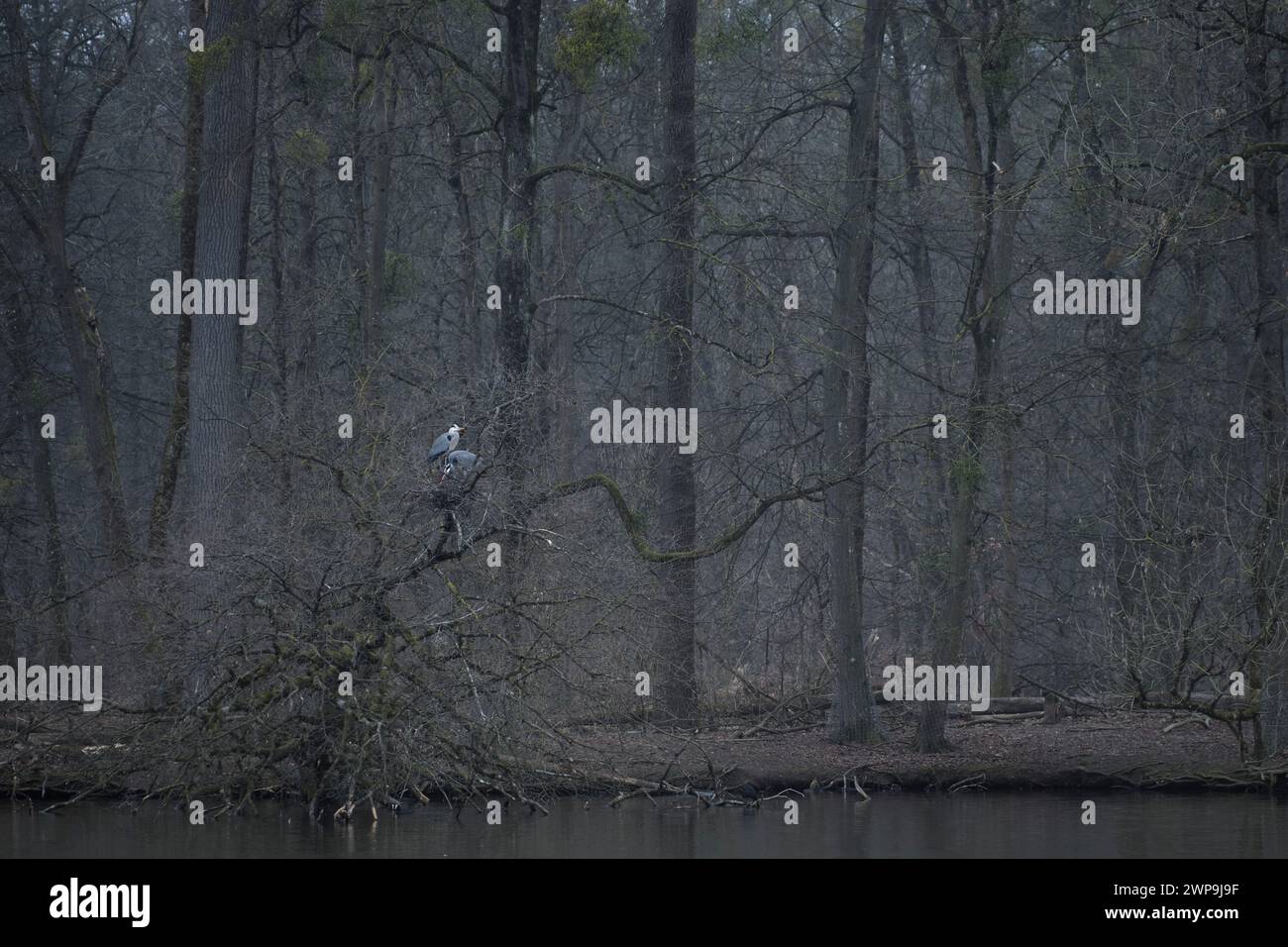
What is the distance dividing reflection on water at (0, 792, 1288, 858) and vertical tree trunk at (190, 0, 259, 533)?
526 centimetres

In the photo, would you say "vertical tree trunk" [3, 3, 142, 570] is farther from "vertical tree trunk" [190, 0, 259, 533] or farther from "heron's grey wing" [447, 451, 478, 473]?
"heron's grey wing" [447, 451, 478, 473]

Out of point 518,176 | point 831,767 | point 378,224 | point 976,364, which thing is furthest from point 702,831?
point 378,224

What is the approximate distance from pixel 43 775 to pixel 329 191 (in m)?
15.4

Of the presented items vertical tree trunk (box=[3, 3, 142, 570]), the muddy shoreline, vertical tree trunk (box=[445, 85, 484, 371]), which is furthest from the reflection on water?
vertical tree trunk (box=[445, 85, 484, 371])

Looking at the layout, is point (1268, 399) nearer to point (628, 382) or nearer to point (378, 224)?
point (378, 224)

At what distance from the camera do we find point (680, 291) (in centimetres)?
2211

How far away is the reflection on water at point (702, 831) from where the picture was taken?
13.9 metres

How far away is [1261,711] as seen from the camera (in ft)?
59.4

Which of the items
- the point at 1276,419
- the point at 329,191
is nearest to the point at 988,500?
the point at 1276,419

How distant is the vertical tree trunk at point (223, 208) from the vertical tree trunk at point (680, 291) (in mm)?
5791

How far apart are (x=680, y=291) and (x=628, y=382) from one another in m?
8.90

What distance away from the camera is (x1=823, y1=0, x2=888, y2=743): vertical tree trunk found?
20656mm

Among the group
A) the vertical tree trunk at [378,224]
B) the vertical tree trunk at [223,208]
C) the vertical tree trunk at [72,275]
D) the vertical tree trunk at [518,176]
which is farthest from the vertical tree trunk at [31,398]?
the vertical tree trunk at [518,176]
